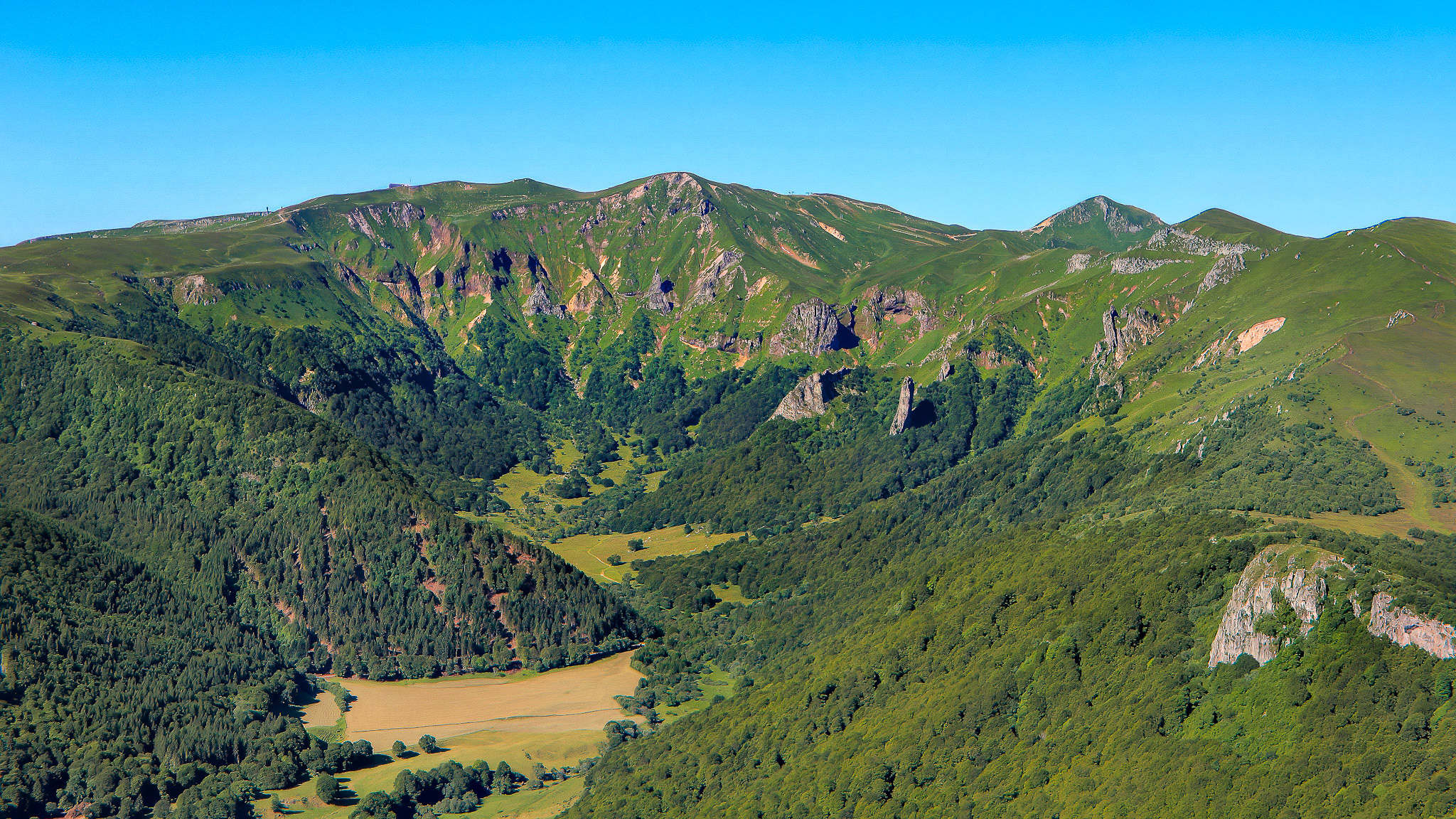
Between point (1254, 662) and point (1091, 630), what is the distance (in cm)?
2831

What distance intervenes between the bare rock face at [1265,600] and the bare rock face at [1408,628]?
6.83 m

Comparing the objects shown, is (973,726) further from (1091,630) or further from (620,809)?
(620,809)

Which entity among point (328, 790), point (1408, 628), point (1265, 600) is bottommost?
point (328, 790)

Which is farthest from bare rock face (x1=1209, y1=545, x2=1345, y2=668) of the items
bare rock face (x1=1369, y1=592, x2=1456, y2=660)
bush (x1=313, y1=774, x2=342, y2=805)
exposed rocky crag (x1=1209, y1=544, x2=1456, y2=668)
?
bush (x1=313, y1=774, x2=342, y2=805)

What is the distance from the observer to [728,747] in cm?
18312

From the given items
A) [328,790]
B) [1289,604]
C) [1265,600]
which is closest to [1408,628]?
[1289,604]

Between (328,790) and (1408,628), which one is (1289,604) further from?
(328,790)

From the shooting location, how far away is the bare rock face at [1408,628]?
121 meters

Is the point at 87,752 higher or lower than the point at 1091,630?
lower

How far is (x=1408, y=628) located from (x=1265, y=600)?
18.2 m

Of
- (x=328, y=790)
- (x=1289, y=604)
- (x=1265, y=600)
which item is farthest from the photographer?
(x=328, y=790)

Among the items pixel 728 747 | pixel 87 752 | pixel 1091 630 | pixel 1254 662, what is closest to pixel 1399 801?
pixel 1254 662

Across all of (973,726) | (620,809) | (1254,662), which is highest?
(1254,662)

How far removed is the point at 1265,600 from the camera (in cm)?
14150
